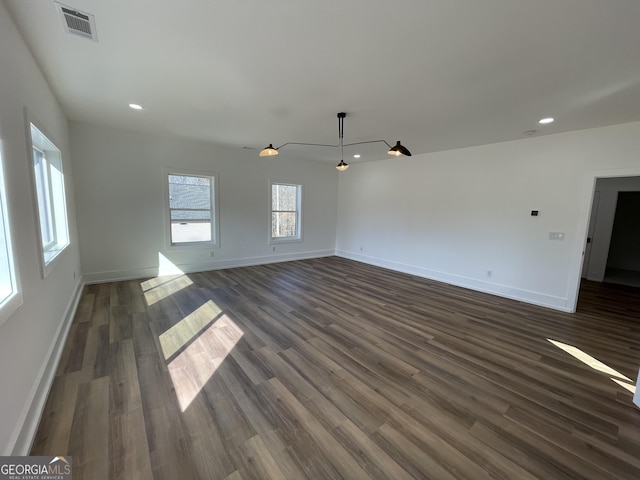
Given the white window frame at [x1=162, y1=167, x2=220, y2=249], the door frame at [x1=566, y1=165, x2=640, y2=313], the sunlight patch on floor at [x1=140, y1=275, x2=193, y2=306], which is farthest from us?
the white window frame at [x1=162, y1=167, x2=220, y2=249]

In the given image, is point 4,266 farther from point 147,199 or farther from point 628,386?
point 628,386

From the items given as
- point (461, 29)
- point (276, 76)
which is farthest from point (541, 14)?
point (276, 76)

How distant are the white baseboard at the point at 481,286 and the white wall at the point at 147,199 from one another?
10.2 feet

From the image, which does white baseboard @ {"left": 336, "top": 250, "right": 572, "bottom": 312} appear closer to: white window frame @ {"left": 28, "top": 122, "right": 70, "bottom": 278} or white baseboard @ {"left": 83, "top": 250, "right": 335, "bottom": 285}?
white baseboard @ {"left": 83, "top": 250, "right": 335, "bottom": 285}

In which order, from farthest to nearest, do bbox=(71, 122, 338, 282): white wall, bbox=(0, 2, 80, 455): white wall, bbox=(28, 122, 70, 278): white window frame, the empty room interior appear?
bbox=(71, 122, 338, 282): white wall → bbox=(28, 122, 70, 278): white window frame → the empty room interior → bbox=(0, 2, 80, 455): white wall

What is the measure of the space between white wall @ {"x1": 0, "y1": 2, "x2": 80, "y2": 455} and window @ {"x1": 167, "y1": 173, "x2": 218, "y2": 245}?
288 centimetres

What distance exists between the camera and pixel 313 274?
5.86 metres

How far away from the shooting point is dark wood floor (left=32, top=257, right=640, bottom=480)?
1557 mm

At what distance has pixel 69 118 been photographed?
4.14m

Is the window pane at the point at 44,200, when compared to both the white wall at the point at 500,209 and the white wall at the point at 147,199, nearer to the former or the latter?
the white wall at the point at 147,199

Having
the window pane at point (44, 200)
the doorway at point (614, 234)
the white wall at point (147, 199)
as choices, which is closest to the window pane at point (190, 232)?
the white wall at point (147, 199)

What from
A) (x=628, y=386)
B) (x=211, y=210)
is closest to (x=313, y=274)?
(x=211, y=210)

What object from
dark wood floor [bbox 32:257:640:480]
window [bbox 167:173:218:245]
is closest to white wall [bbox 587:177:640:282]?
dark wood floor [bbox 32:257:640:480]

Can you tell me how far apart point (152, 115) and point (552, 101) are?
507 cm
